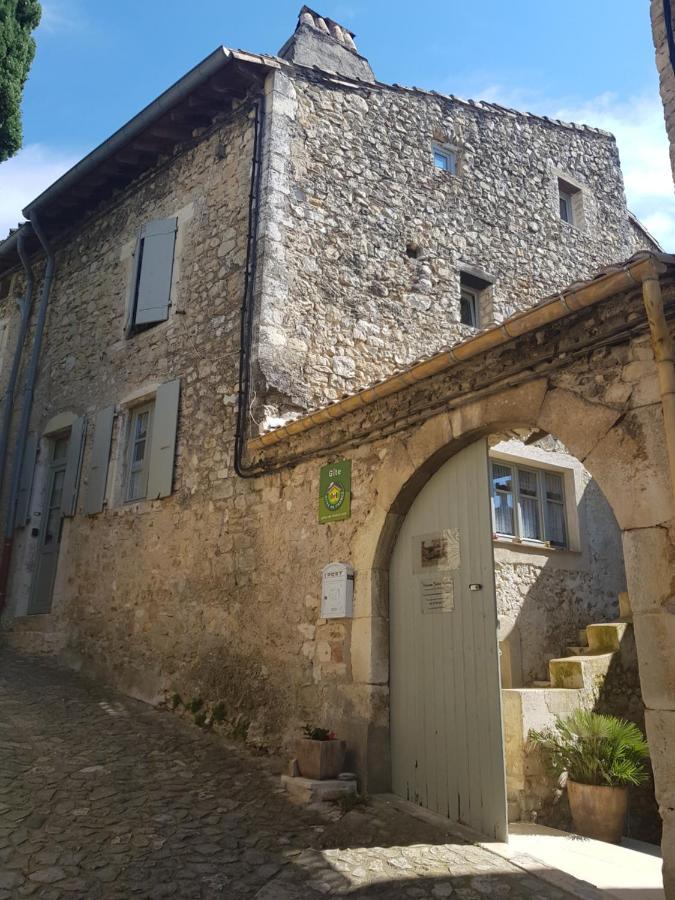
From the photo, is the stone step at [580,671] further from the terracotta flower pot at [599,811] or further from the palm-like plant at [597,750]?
the terracotta flower pot at [599,811]

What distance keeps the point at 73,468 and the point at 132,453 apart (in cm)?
98

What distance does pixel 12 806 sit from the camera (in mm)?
4023

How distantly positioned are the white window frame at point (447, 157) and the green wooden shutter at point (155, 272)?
3.25 meters

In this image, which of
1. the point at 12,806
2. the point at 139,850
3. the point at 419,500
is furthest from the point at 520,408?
the point at 12,806

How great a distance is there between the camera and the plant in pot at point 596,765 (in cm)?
513

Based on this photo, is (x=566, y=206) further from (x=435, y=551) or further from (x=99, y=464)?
(x=435, y=551)

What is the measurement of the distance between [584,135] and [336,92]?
4416 millimetres

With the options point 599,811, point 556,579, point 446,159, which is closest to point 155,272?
point 446,159

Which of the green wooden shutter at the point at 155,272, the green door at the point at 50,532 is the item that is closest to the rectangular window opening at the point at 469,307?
the green wooden shutter at the point at 155,272

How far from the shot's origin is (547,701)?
5.76 metres

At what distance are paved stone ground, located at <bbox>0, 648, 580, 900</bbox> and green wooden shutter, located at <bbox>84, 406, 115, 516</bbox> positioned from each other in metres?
2.82

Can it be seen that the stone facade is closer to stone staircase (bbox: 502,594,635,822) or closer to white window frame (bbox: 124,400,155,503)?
stone staircase (bbox: 502,594,635,822)

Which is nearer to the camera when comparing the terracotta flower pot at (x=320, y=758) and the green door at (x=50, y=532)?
the terracotta flower pot at (x=320, y=758)

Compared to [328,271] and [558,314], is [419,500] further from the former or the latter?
[328,271]
